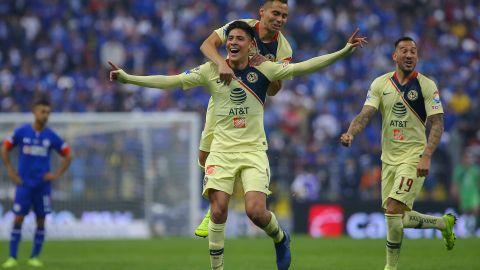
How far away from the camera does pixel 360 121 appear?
12047 millimetres

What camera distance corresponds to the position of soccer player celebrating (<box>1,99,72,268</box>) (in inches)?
647

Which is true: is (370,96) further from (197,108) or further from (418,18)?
(418,18)

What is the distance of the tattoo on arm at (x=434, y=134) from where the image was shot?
1188 centimetres

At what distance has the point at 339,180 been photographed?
2619cm

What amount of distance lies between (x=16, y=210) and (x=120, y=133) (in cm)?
942

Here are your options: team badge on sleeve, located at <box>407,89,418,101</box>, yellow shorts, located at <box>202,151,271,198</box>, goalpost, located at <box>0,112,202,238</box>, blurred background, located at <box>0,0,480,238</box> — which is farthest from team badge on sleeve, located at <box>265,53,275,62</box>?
goalpost, located at <box>0,112,202,238</box>

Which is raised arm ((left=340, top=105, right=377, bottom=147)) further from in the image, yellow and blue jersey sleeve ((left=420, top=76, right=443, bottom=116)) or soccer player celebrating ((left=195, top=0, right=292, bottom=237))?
soccer player celebrating ((left=195, top=0, right=292, bottom=237))

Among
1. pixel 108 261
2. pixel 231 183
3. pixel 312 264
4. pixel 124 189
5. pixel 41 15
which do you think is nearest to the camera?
→ pixel 231 183

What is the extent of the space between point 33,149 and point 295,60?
16179 mm

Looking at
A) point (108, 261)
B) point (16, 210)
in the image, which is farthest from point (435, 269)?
point (16, 210)

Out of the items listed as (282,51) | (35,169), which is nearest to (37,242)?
(35,169)

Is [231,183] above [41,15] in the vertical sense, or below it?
below

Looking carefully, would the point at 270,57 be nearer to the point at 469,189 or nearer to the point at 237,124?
the point at 237,124

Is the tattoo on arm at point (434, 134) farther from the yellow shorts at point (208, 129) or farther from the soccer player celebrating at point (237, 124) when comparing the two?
the yellow shorts at point (208, 129)
